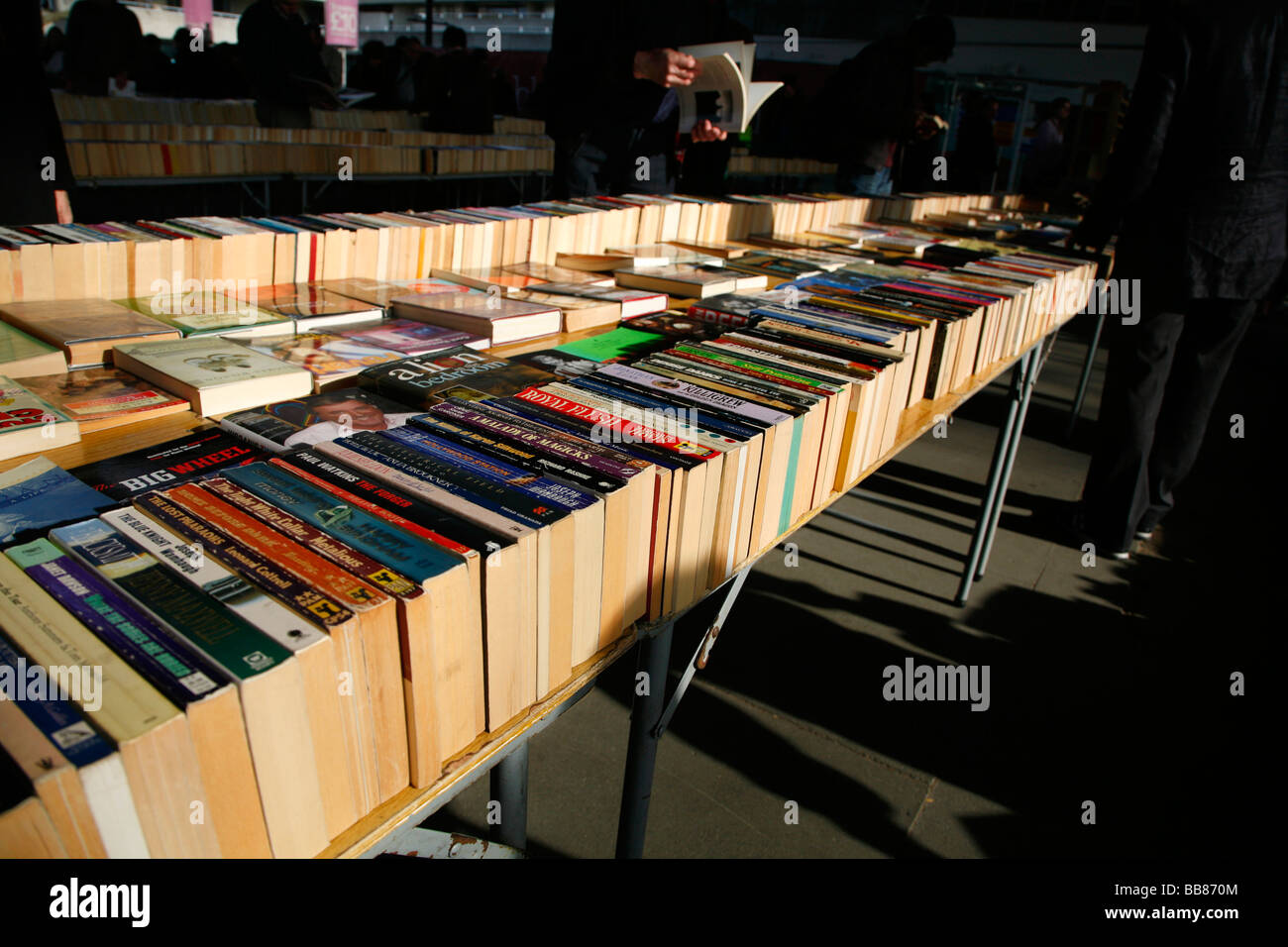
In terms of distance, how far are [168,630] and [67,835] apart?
Result: 0.17m

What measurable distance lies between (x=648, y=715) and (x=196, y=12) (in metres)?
8.54

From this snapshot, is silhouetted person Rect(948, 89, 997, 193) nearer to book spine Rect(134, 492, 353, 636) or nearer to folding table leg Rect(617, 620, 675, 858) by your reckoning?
folding table leg Rect(617, 620, 675, 858)

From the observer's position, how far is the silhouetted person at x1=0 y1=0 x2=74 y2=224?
1979 mm

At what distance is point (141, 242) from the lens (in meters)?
1.67

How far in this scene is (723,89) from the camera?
301 centimetres

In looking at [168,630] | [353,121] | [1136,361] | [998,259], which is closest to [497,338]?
[168,630]

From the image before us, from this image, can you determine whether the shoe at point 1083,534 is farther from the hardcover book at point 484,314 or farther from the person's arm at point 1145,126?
the hardcover book at point 484,314

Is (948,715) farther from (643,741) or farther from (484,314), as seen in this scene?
(484,314)

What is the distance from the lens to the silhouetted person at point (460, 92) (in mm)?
7586

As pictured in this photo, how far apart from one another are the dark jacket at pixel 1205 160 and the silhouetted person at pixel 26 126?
3333 mm

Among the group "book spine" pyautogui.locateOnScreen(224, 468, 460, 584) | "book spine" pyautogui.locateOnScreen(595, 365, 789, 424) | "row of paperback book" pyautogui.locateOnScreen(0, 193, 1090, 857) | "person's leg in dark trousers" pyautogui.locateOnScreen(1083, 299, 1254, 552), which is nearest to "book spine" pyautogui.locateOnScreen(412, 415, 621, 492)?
"row of paperback book" pyautogui.locateOnScreen(0, 193, 1090, 857)

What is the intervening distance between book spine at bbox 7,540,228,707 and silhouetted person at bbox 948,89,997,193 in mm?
8299
